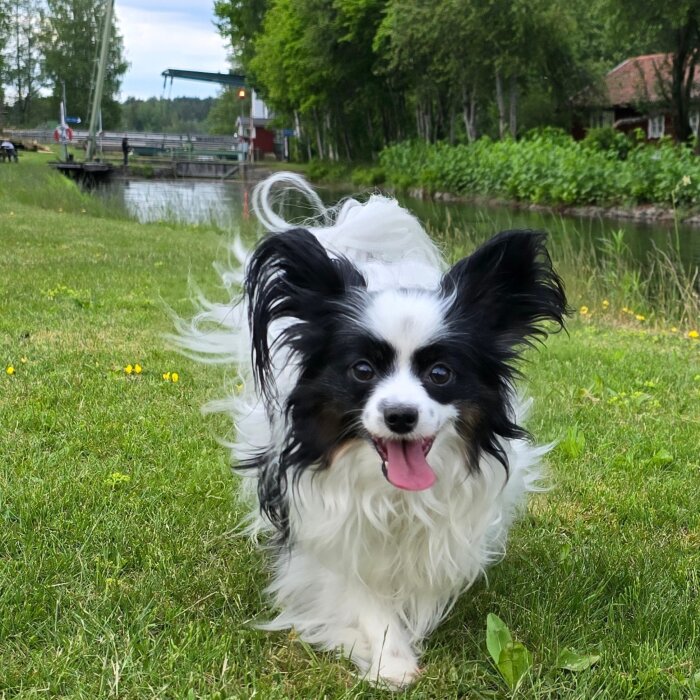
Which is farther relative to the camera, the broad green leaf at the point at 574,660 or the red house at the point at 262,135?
the red house at the point at 262,135

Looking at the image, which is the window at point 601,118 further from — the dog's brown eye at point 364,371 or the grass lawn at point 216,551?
the dog's brown eye at point 364,371

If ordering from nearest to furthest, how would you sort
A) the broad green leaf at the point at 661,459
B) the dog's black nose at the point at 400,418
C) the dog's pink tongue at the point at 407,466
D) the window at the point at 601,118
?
the dog's black nose at the point at 400,418, the dog's pink tongue at the point at 407,466, the broad green leaf at the point at 661,459, the window at the point at 601,118

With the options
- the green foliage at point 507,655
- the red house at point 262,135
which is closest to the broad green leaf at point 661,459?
the green foliage at point 507,655

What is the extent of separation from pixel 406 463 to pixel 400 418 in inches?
6.9

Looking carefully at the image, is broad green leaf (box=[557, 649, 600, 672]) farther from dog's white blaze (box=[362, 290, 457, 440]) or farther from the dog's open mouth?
dog's white blaze (box=[362, 290, 457, 440])

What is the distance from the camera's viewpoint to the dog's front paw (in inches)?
78.4

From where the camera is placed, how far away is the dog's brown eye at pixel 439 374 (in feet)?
6.18

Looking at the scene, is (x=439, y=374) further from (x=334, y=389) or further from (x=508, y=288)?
(x=508, y=288)

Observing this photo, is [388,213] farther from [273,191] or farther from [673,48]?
[673,48]

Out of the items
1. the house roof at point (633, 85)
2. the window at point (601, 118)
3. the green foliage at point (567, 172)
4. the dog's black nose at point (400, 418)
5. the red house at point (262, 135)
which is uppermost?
the red house at point (262, 135)

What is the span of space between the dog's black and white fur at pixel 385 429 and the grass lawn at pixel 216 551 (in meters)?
0.16

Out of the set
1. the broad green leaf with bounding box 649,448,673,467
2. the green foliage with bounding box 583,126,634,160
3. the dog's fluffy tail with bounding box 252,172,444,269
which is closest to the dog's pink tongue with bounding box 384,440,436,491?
the dog's fluffy tail with bounding box 252,172,444,269

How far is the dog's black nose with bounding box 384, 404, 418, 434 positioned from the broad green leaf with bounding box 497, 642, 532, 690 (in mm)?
708

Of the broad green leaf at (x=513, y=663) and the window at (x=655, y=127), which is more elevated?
the window at (x=655, y=127)
